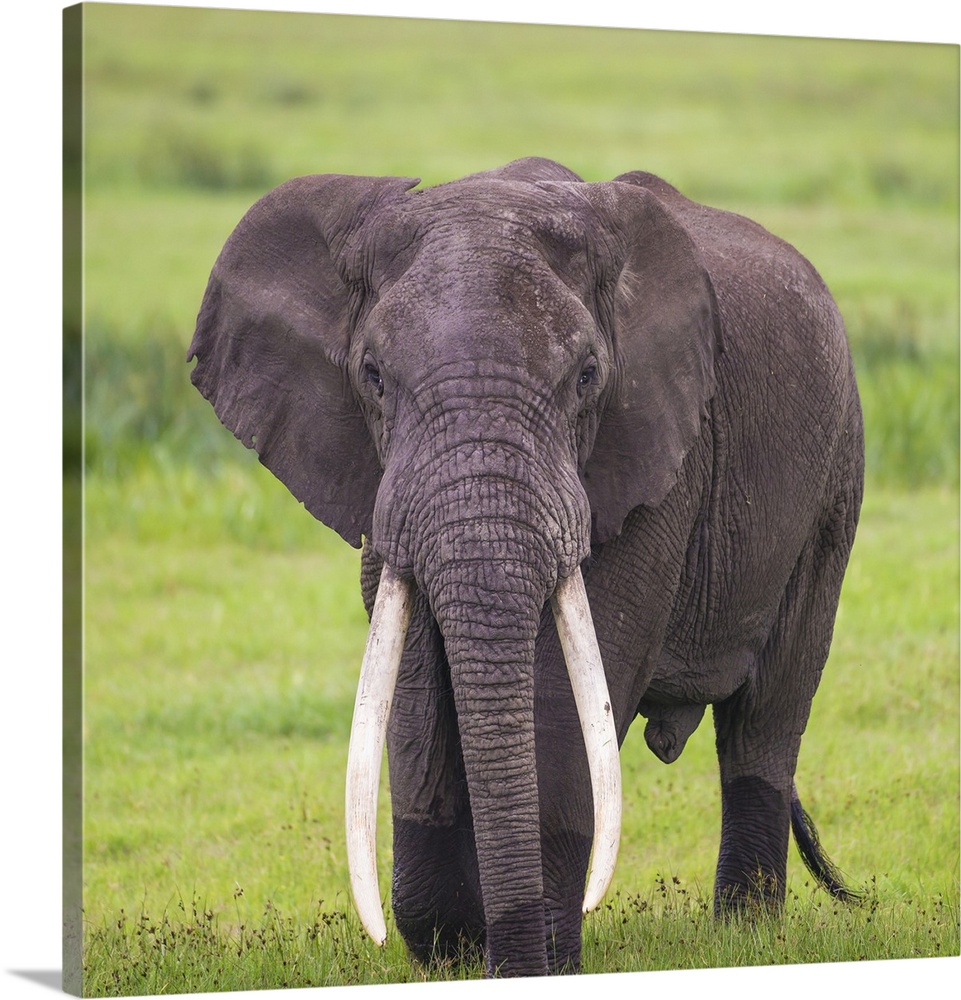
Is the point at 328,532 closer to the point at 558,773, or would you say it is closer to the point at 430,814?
the point at 430,814

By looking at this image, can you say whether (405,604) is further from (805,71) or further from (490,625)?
(805,71)

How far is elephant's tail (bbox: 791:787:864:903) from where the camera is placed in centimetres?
796

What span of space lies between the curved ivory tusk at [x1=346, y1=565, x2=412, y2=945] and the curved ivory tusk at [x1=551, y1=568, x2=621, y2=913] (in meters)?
0.40

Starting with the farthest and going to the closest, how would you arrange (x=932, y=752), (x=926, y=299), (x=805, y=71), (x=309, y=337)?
(x=926, y=299) < (x=932, y=752) < (x=805, y=71) < (x=309, y=337)

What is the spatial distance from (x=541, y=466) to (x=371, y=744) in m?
0.79

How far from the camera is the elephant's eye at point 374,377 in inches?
229

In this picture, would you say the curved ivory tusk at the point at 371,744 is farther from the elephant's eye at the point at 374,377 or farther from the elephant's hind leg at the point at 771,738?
the elephant's hind leg at the point at 771,738

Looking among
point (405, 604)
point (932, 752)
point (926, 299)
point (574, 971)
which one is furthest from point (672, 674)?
point (926, 299)

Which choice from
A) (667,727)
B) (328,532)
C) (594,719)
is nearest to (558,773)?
(594,719)

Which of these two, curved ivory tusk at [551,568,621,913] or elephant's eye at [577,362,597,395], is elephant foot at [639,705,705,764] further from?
elephant's eye at [577,362,597,395]

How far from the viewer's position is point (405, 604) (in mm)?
5691

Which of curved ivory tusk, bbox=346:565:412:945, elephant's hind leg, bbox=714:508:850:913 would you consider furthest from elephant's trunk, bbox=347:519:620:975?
elephant's hind leg, bbox=714:508:850:913

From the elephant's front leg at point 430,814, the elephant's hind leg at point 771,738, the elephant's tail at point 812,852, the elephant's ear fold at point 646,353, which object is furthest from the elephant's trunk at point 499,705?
the elephant's tail at point 812,852

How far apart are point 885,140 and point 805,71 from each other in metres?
0.82
